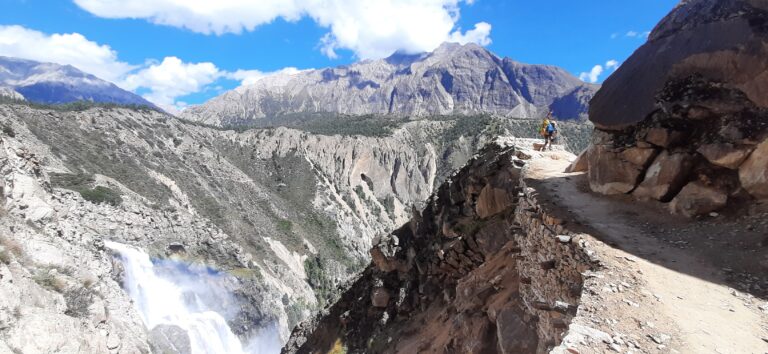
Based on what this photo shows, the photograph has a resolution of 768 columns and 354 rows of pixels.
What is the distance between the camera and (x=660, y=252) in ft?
30.1

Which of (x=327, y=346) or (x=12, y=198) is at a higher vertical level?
(x=12, y=198)

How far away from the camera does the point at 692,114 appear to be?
11281mm

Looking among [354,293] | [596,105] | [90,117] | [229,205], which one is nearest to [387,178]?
[229,205]

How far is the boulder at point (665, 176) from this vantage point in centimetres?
1111

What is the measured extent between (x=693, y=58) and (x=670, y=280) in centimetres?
671

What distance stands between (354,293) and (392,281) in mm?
4459

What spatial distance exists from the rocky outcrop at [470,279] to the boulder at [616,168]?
2.08 metres

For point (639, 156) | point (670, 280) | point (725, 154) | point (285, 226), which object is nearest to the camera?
point (670, 280)

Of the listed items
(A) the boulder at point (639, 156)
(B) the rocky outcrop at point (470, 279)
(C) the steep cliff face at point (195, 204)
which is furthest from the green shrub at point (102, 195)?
(A) the boulder at point (639, 156)

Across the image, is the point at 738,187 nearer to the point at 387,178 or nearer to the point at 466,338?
the point at 466,338

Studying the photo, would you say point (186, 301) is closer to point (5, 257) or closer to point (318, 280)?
point (318, 280)

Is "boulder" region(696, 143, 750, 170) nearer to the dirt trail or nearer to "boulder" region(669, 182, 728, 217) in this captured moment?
"boulder" region(669, 182, 728, 217)

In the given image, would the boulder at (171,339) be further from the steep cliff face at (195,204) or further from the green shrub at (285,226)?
the green shrub at (285,226)

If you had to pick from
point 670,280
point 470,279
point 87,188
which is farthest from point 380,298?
point 87,188
